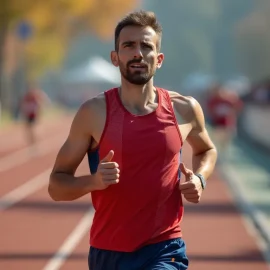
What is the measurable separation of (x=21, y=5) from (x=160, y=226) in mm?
42101

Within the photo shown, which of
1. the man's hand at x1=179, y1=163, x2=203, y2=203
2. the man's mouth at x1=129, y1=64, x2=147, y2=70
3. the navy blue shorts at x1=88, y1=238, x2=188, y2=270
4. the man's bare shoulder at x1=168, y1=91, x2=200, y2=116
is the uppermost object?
the man's mouth at x1=129, y1=64, x2=147, y2=70

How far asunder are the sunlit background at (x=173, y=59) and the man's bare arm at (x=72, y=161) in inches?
202

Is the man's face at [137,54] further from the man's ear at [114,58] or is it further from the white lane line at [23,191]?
the white lane line at [23,191]

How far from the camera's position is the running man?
552 centimetres

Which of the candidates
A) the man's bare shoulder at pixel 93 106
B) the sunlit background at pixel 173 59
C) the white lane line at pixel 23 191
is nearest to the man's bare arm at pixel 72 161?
the man's bare shoulder at pixel 93 106

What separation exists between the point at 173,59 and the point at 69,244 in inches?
5050

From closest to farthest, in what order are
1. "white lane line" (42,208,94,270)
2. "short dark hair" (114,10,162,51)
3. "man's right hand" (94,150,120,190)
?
"man's right hand" (94,150,120,190) < "short dark hair" (114,10,162,51) < "white lane line" (42,208,94,270)

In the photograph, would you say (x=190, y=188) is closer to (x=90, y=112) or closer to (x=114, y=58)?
(x=90, y=112)

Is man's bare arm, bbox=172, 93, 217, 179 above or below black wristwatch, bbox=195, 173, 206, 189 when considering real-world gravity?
above

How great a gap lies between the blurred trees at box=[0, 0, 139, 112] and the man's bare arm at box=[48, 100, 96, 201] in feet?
134

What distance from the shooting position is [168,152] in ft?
18.4

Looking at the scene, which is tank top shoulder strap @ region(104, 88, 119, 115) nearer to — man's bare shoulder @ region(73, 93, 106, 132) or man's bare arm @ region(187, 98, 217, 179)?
man's bare shoulder @ region(73, 93, 106, 132)

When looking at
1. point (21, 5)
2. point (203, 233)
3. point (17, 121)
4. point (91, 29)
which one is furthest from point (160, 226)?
point (91, 29)

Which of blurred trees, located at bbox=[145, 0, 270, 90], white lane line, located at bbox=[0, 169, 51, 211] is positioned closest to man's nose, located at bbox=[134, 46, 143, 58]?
white lane line, located at bbox=[0, 169, 51, 211]
